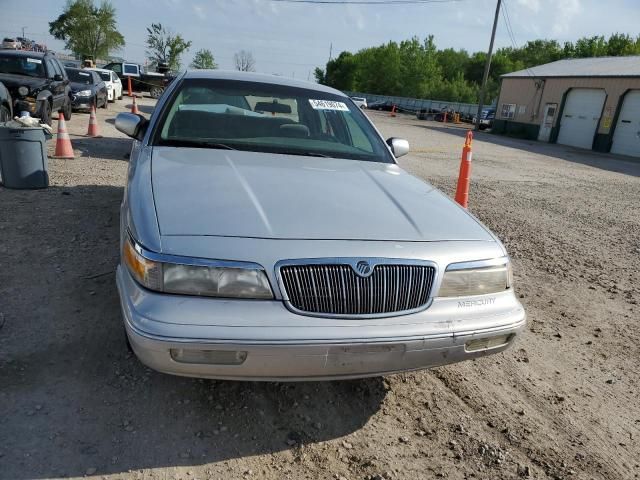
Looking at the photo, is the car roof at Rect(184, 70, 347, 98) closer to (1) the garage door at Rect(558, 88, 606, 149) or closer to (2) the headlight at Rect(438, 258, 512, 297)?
(2) the headlight at Rect(438, 258, 512, 297)

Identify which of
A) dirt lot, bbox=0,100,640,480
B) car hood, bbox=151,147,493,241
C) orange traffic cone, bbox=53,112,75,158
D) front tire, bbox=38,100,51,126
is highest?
car hood, bbox=151,147,493,241

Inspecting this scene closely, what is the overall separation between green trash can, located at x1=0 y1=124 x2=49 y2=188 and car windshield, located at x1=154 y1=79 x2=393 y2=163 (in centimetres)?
340

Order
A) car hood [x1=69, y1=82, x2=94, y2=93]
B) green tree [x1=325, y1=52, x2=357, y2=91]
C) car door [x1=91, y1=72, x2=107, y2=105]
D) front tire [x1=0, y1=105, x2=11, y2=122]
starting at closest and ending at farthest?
front tire [x1=0, y1=105, x2=11, y2=122] < car hood [x1=69, y1=82, x2=94, y2=93] < car door [x1=91, y1=72, x2=107, y2=105] < green tree [x1=325, y1=52, x2=357, y2=91]

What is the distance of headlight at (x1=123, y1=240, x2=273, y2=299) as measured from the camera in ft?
6.68

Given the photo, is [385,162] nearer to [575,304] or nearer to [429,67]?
[575,304]

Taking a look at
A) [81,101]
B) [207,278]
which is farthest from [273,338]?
[81,101]

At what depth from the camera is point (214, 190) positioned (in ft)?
8.32

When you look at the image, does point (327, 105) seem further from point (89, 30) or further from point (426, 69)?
point (426, 69)

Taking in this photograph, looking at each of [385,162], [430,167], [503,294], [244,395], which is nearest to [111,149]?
[430,167]

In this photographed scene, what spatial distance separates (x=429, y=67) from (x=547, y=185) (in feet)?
226

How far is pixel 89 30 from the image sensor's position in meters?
53.4

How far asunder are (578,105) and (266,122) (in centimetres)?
2724

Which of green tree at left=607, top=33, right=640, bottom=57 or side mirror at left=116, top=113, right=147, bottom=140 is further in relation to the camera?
green tree at left=607, top=33, right=640, bottom=57

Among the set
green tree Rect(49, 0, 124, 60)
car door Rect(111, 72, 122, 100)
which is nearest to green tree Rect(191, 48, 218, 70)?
green tree Rect(49, 0, 124, 60)
